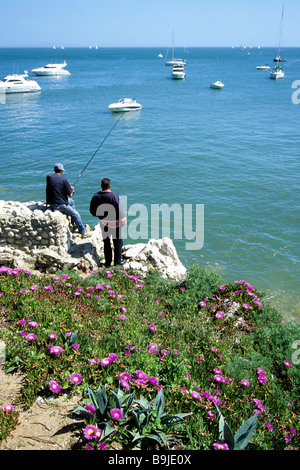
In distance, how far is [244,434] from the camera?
153 inches

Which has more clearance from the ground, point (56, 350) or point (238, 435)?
point (56, 350)

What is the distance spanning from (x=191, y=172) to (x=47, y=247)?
15412 mm

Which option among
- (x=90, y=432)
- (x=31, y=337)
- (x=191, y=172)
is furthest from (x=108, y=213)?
(x=191, y=172)

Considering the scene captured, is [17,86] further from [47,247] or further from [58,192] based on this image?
[47,247]

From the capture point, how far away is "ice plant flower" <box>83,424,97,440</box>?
146 inches

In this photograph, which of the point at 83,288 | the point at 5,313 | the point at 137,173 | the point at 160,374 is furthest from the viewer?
the point at 137,173

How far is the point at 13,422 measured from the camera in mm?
3986

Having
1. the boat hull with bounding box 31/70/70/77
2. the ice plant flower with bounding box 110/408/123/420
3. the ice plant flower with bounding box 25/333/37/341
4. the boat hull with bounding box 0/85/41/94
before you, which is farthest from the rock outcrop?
the boat hull with bounding box 31/70/70/77

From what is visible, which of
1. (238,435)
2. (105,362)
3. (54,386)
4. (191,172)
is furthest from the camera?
(191,172)

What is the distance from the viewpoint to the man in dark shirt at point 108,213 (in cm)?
863

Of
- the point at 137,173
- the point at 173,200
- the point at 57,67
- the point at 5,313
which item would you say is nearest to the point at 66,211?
the point at 5,313

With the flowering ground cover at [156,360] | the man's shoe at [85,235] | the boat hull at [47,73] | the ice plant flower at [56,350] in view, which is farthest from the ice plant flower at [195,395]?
the boat hull at [47,73]
